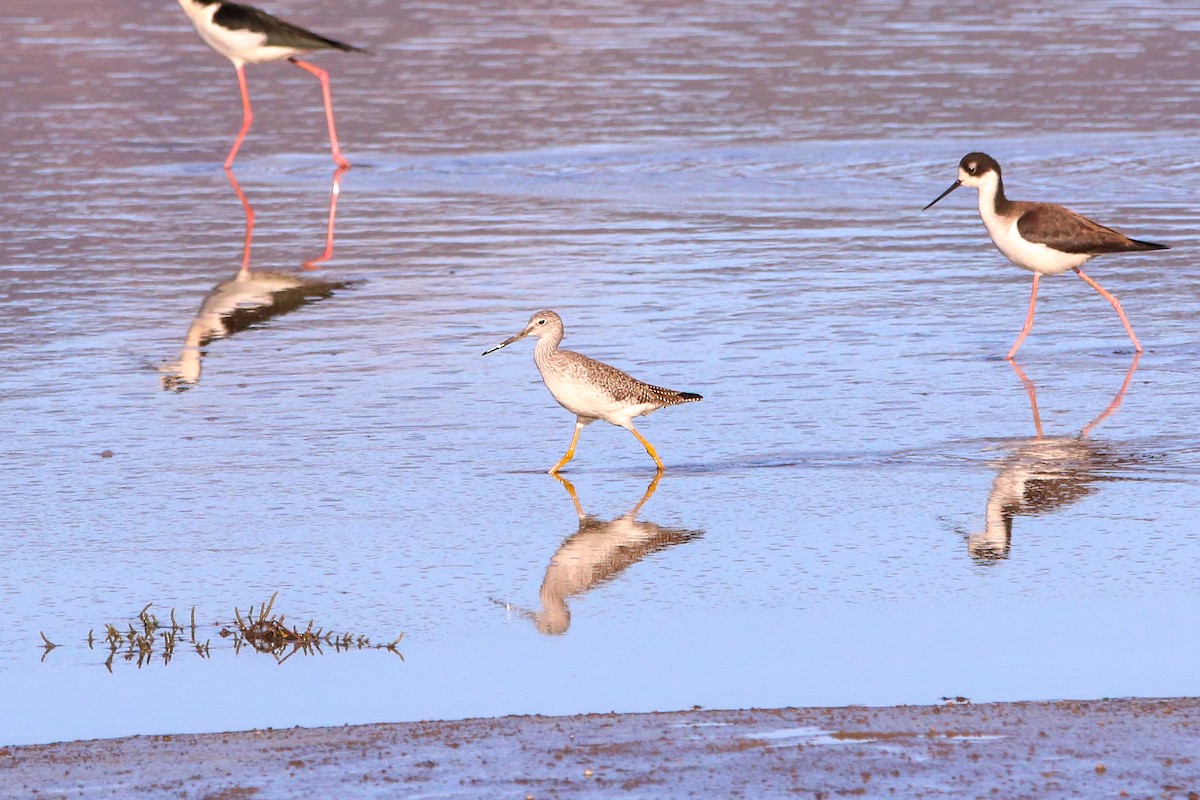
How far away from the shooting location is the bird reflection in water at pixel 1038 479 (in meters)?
7.45

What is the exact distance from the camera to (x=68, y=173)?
18.3m

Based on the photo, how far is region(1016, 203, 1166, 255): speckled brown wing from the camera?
11.4 m

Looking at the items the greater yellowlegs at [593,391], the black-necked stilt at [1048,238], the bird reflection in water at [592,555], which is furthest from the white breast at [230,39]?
the bird reflection in water at [592,555]

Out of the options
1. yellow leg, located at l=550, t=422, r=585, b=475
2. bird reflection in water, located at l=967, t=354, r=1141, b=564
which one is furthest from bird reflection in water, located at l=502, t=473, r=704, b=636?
bird reflection in water, located at l=967, t=354, r=1141, b=564

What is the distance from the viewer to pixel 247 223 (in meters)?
15.9

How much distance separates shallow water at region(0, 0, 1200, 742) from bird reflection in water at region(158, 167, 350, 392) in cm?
8

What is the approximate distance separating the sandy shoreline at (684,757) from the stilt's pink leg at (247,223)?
8.89 metres

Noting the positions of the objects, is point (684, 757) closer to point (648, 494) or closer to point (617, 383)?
point (648, 494)

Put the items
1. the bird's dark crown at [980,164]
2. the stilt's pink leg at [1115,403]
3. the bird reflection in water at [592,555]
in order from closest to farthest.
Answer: the bird reflection in water at [592,555], the stilt's pink leg at [1115,403], the bird's dark crown at [980,164]

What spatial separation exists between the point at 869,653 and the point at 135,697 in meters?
2.30

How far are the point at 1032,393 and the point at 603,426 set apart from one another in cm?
222

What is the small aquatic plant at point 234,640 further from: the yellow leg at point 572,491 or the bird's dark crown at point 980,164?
the bird's dark crown at point 980,164

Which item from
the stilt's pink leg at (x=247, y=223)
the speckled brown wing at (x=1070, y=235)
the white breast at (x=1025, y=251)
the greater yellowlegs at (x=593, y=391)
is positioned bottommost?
the stilt's pink leg at (x=247, y=223)

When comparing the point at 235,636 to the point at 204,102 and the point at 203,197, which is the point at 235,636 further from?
the point at 204,102
